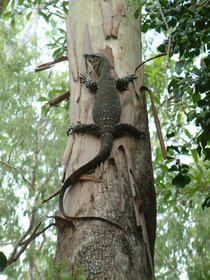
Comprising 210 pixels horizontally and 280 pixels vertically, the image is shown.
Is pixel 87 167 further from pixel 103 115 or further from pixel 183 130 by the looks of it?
pixel 183 130

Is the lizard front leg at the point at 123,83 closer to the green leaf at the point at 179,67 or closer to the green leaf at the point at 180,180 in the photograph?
the green leaf at the point at 179,67

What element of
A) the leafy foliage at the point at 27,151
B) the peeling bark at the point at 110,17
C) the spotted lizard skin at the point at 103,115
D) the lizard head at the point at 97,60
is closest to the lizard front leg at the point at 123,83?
the spotted lizard skin at the point at 103,115

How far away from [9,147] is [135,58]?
18.0ft

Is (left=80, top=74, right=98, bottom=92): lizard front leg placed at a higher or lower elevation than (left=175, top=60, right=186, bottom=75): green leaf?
lower

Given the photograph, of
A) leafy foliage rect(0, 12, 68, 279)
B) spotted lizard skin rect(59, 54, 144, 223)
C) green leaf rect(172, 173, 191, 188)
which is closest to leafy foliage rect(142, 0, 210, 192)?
green leaf rect(172, 173, 191, 188)

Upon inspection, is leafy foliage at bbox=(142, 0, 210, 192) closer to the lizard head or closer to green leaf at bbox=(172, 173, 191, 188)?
green leaf at bbox=(172, 173, 191, 188)

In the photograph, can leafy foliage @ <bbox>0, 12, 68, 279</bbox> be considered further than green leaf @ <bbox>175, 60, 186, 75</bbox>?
Yes

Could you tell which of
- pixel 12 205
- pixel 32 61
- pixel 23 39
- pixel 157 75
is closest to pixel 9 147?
pixel 12 205

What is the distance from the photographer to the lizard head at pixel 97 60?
8.04ft

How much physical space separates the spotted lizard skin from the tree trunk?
1.2 inches

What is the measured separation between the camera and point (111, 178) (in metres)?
2.08

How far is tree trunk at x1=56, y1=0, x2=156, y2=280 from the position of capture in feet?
6.02

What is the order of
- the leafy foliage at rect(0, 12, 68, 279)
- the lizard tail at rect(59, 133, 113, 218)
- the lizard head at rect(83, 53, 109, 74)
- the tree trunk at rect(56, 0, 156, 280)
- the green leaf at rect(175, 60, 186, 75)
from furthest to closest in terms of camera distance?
the leafy foliage at rect(0, 12, 68, 279) < the green leaf at rect(175, 60, 186, 75) < the lizard head at rect(83, 53, 109, 74) < the lizard tail at rect(59, 133, 113, 218) < the tree trunk at rect(56, 0, 156, 280)

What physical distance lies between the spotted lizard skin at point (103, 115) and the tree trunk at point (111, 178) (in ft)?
0.10
